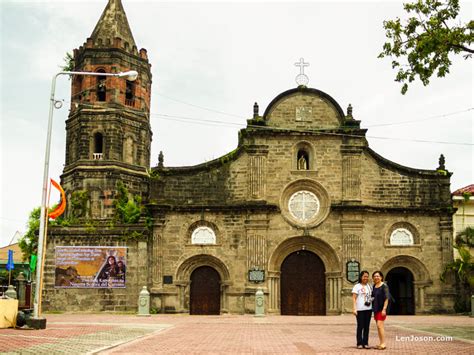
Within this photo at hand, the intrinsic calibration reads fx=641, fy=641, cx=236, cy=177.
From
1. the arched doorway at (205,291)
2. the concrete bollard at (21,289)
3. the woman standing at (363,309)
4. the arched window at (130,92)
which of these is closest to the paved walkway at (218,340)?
the woman standing at (363,309)

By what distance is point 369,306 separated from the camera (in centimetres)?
1444

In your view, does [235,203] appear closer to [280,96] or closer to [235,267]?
[235,267]

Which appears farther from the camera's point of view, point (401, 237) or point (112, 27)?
point (112, 27)

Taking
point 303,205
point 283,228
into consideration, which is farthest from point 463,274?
point 283,228

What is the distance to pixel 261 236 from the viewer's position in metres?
31.6

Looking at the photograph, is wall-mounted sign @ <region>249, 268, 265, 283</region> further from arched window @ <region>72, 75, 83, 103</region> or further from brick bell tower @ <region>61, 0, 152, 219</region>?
arched window @ <region>72, 75, 83, 103</region>

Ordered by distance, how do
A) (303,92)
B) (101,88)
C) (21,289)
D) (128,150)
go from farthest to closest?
1. (128,150)
2. (101,88)
3. (303,92)
4. (21,289)

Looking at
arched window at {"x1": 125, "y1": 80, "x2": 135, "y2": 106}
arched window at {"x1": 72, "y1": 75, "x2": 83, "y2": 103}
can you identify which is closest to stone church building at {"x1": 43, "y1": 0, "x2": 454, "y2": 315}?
arched window at {"x1": 125, "y1": 80, "x2": 135, "y2": 106}

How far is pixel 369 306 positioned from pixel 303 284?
1815 centimetres

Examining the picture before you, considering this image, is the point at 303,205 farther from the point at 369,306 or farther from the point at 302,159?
the point at 369,306

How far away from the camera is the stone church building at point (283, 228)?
31.3 meters

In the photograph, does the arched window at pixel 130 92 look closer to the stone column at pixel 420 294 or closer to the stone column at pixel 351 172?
the stone column at pixel 351 172

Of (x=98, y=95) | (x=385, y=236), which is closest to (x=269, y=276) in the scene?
(x=385, y=236)

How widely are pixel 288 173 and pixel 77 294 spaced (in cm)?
1195
